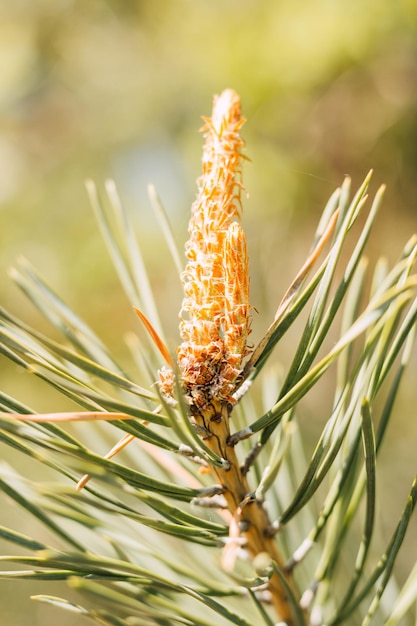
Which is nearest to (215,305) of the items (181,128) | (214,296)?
(214,296)

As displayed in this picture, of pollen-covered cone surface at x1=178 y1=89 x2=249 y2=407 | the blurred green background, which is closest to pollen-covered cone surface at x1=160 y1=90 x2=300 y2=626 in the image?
pollen-covered cone surface at x1=178 y1=89 x2=249 y2=407

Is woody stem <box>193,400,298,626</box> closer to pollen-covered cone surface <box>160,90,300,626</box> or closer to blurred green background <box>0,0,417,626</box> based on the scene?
pollen-covered cone surface <box>160,90,300,626</box>

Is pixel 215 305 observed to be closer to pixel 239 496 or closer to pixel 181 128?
pixel 239 496

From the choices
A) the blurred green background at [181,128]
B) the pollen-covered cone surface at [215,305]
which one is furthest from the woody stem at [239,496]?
the blurred green background at [181,128]

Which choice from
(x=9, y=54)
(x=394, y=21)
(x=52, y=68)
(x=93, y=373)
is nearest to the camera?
(x=93, y=373)

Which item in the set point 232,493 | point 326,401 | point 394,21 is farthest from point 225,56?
point 232,493

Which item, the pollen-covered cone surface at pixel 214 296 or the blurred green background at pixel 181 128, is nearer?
the pollen-covered cone surface at pixel 214 296

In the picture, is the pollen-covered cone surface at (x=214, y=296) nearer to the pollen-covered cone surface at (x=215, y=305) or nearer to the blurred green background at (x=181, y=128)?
the pollen-covered cone surface at (x=215, y=305)

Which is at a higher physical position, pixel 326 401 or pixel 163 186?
pixel 163 186

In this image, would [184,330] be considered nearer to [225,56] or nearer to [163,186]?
[225,56]
